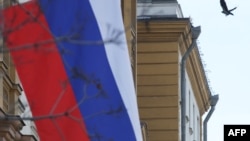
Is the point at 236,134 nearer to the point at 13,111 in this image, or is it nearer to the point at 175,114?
the point at 13,111

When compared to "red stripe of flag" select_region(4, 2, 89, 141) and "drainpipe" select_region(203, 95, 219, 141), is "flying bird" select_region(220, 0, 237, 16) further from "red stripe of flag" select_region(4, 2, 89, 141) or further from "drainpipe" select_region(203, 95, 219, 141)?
"drainpipe" select_region(203, 95, 219, 141)

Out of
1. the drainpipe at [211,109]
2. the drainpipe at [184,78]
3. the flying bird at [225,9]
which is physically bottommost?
the flying bird at [225,9]

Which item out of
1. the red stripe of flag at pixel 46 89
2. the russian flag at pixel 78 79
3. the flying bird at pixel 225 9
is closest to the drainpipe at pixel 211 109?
the flying bird at pixel 225 9

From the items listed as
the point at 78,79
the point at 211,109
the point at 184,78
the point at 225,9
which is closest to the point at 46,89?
the point at 78,79

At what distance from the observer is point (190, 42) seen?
1416 inches

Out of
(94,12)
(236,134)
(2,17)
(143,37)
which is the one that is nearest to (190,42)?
(143,37)

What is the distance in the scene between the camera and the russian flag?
16.3m

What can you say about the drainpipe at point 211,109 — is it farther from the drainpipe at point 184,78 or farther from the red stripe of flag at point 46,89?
the red stripe of flag at point 46,89

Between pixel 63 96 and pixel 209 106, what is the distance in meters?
23.6

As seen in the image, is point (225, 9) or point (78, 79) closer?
point (78, 79)

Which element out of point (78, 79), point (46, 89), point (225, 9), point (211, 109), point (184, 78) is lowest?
point (78, 79)

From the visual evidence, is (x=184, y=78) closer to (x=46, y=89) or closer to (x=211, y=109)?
(x=211, y=109)

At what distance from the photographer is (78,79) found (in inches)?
635

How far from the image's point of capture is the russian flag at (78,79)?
1627 centimetres
